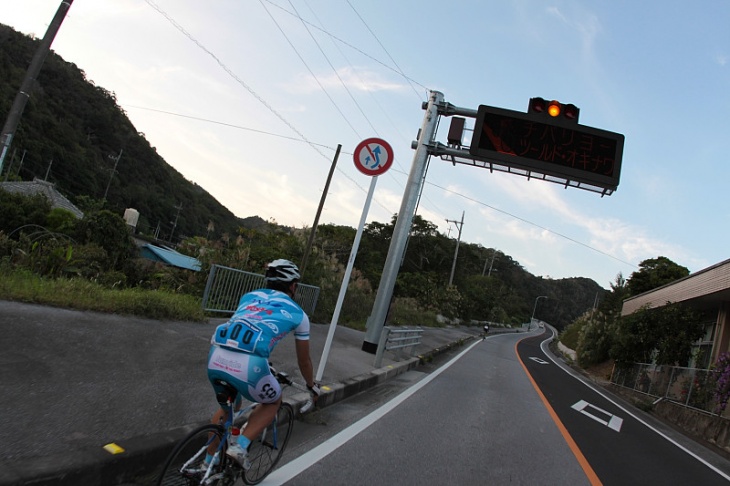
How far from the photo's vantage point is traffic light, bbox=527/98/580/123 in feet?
33.6

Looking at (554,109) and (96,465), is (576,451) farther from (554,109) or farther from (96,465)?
(554,109)

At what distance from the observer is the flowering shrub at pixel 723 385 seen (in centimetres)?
1047

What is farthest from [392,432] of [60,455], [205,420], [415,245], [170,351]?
[415,245]

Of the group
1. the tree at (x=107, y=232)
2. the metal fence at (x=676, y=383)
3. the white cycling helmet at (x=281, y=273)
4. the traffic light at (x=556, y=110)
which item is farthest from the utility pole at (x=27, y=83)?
the metal fence at (x=676, y=383)

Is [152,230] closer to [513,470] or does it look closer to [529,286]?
[529,286]

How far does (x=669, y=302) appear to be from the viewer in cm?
1705

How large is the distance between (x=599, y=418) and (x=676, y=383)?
5.58m

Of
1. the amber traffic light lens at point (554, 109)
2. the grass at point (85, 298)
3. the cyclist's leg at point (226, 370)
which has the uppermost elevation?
the amber traffic light lens at point (554, 109)

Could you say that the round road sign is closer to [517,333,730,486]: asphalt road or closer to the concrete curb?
the concrete curb

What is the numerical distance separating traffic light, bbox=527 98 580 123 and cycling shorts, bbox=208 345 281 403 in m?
9.52

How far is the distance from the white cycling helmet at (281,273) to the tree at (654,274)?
3710 centimetres

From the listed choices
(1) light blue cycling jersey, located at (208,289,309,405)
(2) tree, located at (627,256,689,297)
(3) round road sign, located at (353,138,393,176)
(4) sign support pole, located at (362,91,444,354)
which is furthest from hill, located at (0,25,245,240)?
(1) light blue cycling jersey, located at (208,289,309,405)

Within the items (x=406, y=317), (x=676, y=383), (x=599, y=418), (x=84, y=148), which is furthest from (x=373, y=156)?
(x=84, y=148)

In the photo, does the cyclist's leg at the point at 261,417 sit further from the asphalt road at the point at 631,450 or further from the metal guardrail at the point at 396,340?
the metal guardrail at the point at 396,340
